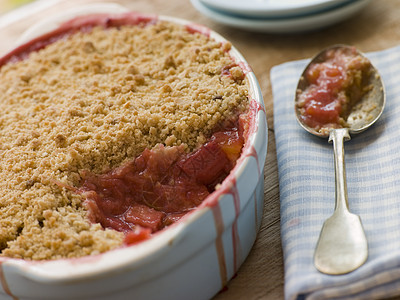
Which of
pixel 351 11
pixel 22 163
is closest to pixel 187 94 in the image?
pixel 22 163

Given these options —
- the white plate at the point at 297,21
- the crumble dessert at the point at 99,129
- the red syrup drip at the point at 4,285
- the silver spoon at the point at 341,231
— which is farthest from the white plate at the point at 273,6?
the red syrup drip at the point at 4,285

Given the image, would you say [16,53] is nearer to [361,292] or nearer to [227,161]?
[227,161]

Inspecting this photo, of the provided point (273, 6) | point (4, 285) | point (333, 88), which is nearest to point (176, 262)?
point (4, 285)

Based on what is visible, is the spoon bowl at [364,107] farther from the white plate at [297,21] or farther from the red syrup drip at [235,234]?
the red syrup drip at [235,234]

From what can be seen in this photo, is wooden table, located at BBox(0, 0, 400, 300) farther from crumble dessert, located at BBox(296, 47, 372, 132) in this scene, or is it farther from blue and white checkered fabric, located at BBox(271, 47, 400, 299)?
crumble dessert, located at BBox(296, 47, 372, 132)

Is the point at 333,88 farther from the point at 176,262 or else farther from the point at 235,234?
the point at 176,262

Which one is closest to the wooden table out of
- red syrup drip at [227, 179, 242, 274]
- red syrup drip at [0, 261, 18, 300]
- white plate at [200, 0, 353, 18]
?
red syrup drip at [227, 179, 242, 274]
